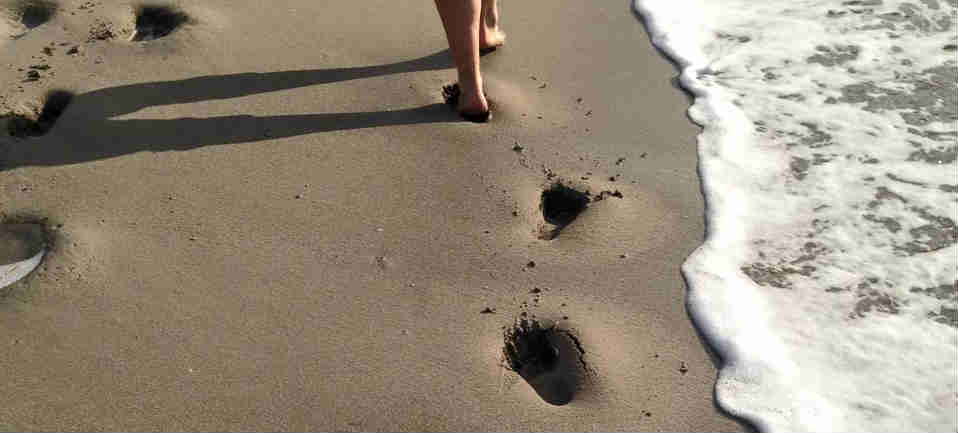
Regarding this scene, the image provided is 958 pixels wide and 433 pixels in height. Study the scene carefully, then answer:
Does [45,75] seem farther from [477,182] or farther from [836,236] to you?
[836,236]

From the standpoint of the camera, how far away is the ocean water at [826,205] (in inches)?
91.5

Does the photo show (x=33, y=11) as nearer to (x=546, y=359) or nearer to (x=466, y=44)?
(x=466, y=44)

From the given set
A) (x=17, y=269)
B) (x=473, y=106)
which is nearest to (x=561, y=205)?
(x=473, y=106)

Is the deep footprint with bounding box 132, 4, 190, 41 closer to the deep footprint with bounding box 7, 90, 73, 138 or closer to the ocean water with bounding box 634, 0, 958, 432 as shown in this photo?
the deep footprint with bounding box 7, 90, 73, 138

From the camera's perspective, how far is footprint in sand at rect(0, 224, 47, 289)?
2.42 m

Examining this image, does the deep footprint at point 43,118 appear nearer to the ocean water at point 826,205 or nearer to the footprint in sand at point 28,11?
the footprint in sand at point 28,11

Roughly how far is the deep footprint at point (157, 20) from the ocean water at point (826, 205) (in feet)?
6.03

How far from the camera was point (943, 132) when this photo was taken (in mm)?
3188

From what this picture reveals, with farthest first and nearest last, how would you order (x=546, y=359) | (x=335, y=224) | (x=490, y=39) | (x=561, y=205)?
(x=490, y=39) → (x=561, y=205) → (x=335, y=224) → (x=546, y=359)

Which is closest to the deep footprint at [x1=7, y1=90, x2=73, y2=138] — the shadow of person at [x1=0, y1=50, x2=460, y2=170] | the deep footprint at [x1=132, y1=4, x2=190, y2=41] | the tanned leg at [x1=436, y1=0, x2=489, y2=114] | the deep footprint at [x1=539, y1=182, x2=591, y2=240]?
the shadow of person at [x1=0, y1=50, x2=460, y2=170]

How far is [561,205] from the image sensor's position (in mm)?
2781

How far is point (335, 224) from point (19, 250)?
2.83 ft

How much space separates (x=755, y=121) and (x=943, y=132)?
66cm

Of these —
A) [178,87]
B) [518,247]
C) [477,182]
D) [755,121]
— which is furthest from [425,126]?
[755,121]
